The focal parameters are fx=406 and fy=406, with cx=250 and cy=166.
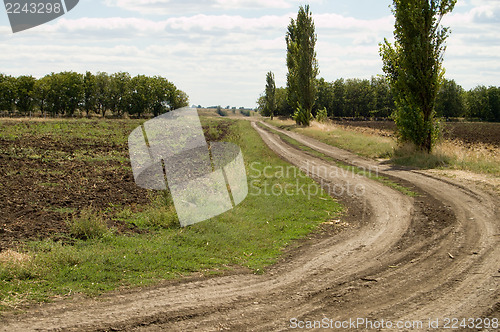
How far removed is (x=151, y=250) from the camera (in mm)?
7480

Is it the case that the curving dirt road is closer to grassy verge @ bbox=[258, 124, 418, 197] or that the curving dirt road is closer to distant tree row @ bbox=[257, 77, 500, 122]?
grassy verge @ bbox=[258, 124, 418, 197]

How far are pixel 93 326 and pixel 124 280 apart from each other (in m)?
1.46

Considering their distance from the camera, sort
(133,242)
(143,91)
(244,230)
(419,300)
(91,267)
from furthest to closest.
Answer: (143,91), (244,230), (133,242), (91,267), (419,300)

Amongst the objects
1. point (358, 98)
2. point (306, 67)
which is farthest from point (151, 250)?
point (358, 98)

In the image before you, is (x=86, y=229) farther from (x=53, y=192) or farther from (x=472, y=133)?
(x=472, y=133)

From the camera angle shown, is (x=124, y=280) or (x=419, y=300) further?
(x=124, y=280)

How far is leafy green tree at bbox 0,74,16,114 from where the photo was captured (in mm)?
87188

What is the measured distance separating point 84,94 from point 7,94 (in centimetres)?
1641

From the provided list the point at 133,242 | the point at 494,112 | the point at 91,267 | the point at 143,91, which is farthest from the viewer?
the point at 494,112

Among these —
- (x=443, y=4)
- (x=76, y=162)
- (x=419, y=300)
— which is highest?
(x=443, y=4)

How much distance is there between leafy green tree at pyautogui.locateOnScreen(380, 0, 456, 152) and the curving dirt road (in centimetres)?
1223

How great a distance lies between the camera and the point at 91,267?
21.6 ft

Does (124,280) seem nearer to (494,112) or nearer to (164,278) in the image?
(164,278)

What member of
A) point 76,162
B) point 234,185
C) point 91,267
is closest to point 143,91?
point 76,162
